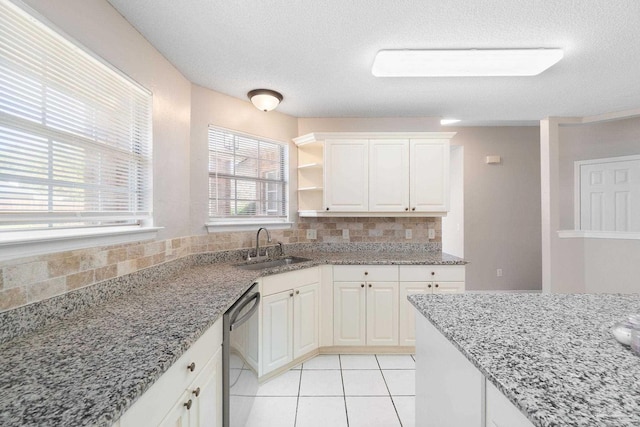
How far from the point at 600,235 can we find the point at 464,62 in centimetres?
311

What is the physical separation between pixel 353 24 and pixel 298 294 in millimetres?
2013

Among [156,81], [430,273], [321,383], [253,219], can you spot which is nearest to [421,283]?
[430,273]

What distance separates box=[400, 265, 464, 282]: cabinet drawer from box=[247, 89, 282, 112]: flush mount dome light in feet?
6.44

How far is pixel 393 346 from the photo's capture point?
260 centimetres

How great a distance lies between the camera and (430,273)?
262 centimetres

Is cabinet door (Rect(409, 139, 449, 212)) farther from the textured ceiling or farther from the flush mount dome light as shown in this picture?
the flush mount dome light

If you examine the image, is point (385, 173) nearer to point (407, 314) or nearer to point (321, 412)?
point (407, 314)

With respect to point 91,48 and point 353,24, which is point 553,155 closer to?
point 353,24

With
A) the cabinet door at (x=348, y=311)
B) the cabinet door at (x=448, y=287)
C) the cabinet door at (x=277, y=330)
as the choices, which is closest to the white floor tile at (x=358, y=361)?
the cabinet door at (x=348, y=311)

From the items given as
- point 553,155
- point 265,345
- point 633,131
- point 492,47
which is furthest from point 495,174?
point 265,345

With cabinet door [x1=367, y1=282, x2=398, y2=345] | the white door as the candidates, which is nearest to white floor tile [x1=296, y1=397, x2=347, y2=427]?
cabinet door [x1=367, y1=282, x2=398, y2=345]

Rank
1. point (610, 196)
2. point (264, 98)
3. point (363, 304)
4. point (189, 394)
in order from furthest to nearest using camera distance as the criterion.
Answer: point (610, 196)
point (363, 304)
point (264, 98)
point (189, 394)

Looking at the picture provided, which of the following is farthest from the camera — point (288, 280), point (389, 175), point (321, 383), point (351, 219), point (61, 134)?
point (351, 219)

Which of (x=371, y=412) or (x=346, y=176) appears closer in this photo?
(x=371, y=412)
